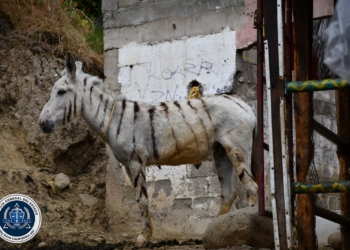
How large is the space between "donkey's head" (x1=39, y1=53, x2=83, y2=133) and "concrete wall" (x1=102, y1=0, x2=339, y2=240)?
5.79ft

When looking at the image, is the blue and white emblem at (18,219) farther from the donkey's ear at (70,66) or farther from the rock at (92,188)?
the rock at (92,188)

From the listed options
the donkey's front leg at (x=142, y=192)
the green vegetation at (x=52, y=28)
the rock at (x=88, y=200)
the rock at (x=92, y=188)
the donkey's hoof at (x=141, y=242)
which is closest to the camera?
the donkey's hoof at (x=141, y=242)

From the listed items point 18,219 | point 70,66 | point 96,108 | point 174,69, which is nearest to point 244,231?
point 96,108

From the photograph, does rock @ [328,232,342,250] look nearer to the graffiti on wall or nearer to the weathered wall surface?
the weathered wall surface

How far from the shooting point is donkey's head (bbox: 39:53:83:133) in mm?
8383

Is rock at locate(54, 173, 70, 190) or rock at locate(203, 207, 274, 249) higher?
rock at locate(54, 173, 70, 190)

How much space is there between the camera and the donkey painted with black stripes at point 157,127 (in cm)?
823

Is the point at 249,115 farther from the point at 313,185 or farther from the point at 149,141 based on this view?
the point at 313,185

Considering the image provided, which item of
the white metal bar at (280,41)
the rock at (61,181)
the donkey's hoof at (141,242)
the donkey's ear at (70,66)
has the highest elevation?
the donkey's ear at (70,66)

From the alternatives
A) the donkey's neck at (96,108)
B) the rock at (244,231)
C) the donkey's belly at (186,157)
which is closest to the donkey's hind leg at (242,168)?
the donkey's belly at (186,157)

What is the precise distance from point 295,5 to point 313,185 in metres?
1.16

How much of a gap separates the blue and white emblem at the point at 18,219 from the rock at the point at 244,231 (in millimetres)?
2694

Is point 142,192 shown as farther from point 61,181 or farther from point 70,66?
point 61,181

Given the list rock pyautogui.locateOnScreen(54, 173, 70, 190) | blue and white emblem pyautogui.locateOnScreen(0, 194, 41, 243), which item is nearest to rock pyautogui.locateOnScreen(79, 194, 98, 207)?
rock pyautogui.locateOnScreen(54, 173, 70, 190)
